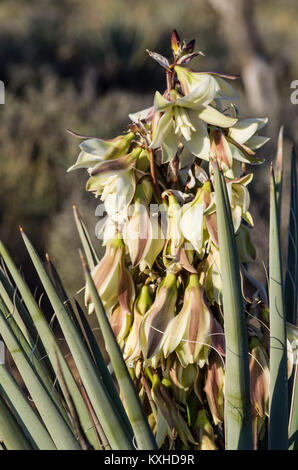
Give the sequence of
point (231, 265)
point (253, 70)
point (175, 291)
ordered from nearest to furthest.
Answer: point (231, 265) < point (175, 291) < point (253, 70)

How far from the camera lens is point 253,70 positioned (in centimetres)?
691

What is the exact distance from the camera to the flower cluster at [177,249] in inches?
28.6

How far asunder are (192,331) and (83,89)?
6.04 m

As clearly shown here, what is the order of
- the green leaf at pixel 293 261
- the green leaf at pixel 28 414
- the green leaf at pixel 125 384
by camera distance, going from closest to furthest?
the green leaf at pixel 125 384
the green leaf at pixel 28 414
the green leaf at pixel 293 261

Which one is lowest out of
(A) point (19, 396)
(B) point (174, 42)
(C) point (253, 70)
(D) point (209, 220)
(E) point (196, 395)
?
(E) point (196, 395)

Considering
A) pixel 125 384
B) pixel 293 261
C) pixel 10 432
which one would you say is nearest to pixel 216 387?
pixel 125 384

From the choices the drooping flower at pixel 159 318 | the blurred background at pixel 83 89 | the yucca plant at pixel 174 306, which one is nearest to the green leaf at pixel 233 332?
the yucca plant at pixel 174 306

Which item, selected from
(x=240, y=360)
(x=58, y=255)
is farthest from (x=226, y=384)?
(x=58, y=255)

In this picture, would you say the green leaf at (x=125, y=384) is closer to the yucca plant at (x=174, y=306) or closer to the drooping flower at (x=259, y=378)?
the yucca plant at (x=174, y=306)

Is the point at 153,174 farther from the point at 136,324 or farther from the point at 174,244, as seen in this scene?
the point at 136,324

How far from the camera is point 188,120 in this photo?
2.43 feet

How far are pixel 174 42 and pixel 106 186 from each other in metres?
0.23

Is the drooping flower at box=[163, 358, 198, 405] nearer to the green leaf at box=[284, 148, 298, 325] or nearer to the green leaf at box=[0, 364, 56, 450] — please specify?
the green leaf at box=[0, 364, 56, 450]

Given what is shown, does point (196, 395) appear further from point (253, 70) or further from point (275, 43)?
point (275, 43)
